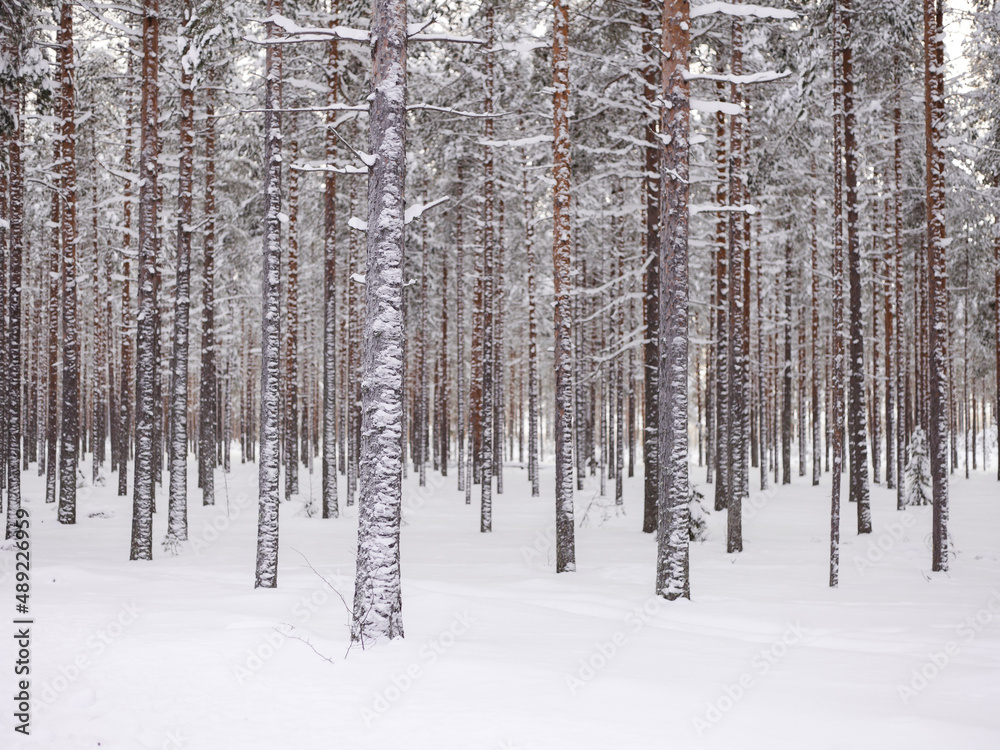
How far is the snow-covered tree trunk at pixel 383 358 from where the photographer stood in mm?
7098

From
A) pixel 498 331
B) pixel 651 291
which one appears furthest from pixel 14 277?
pixel 498 331

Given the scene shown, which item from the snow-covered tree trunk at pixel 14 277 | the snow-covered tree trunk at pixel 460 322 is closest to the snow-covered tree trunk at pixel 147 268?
the snow-covered tree trunk at pixel 14 277

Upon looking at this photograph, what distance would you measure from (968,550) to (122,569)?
1536 centimetres

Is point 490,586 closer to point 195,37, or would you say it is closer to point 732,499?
point 732,499

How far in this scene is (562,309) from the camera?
12219 mm

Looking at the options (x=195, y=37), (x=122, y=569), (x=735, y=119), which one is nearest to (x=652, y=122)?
(x=735, y=119)

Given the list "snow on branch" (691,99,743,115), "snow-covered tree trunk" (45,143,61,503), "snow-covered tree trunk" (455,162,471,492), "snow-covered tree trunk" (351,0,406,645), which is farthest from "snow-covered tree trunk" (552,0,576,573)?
"snow-covered tree trunk" (45,143,61,503)

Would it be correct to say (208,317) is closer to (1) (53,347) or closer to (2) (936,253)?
(1) (53,347)

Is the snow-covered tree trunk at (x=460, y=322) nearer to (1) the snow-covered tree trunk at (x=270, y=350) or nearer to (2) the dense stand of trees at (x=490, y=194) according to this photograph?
(2) the dense stand of trees at (x=490, y=194)

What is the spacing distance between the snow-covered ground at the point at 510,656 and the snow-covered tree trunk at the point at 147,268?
682 millimetres

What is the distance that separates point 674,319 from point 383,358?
4455mm

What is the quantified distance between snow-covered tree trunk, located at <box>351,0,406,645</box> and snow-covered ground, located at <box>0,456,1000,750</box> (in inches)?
19.1

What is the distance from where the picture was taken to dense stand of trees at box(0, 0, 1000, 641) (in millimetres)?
9883

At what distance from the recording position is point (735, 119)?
1459 cm
